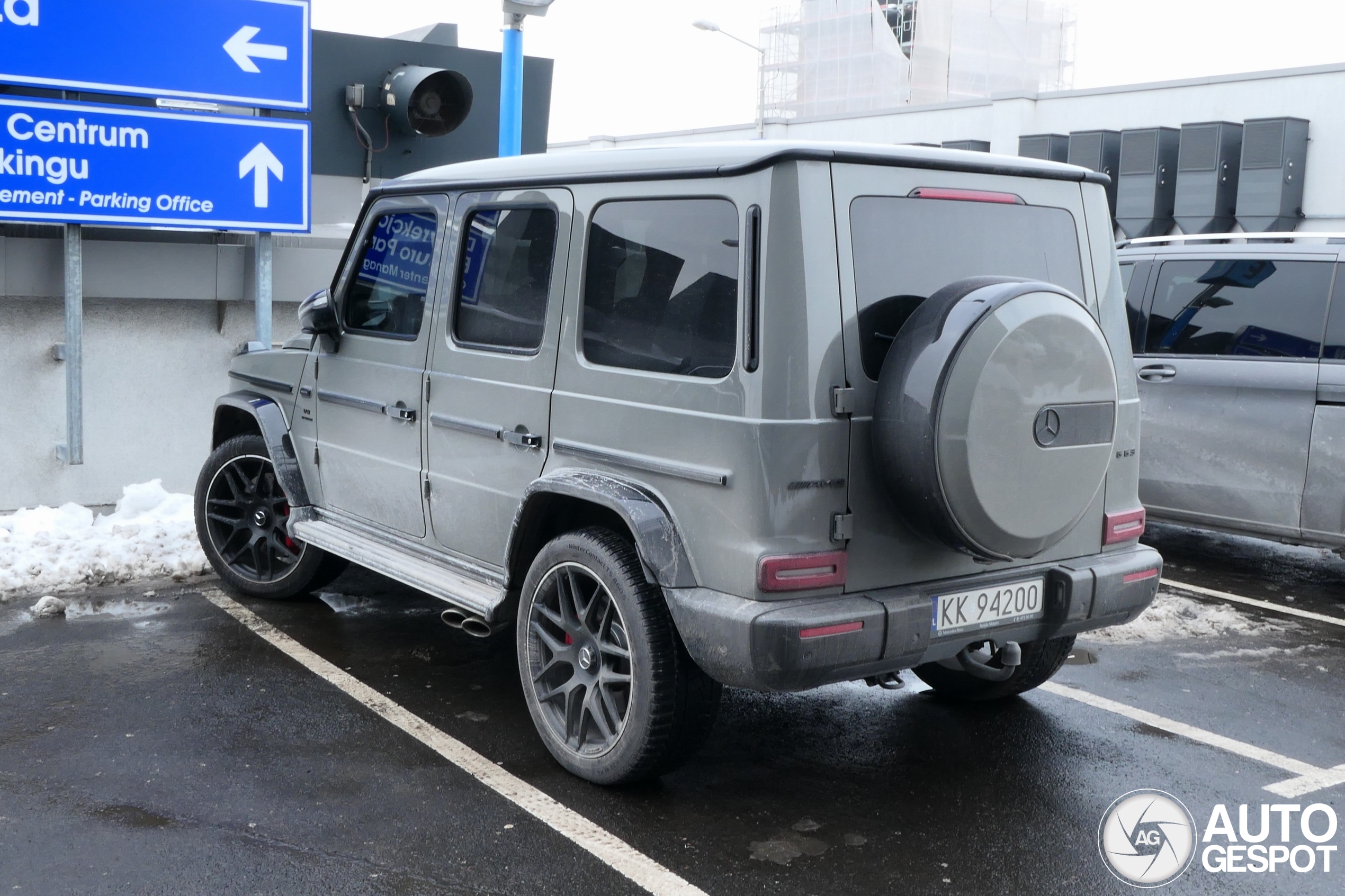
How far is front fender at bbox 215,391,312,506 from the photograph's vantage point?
576cm

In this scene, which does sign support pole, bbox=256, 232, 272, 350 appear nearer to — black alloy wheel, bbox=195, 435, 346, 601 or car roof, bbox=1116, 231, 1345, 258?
black alloy wheel, bbox=195, 435, 346, 601

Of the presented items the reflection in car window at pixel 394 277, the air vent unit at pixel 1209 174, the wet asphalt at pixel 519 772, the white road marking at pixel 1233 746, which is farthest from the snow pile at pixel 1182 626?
the air vent unit at pixel 1209 174

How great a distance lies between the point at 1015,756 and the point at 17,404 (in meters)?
6.34

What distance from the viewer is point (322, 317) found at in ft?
17.8

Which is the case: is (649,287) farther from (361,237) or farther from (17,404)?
(17,404)

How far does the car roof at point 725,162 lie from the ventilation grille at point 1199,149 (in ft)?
73.2

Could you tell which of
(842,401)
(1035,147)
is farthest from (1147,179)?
(842,401)

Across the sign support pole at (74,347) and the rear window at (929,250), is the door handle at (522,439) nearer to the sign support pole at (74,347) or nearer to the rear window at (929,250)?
the rear window at (929,250)

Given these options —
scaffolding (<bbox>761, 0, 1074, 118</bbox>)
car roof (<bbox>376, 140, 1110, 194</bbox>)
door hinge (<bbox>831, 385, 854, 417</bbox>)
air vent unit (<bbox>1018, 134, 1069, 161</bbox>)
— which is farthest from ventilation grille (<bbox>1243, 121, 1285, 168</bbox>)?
door hinge (<bbox>831, 385, 854, 417</bbox>)

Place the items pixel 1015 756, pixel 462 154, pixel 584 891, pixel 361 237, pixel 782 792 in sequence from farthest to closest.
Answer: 1. pixel 462 154
2. pixel 361 237
3. pixel 1015 756
4. pixel 782 792
5. pixel 584 891

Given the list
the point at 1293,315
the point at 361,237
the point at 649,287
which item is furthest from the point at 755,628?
the point at 1293,315

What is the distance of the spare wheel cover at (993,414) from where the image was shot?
3.45 metres

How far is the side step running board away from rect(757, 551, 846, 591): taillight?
4.15 ft

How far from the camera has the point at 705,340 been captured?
3703mm
